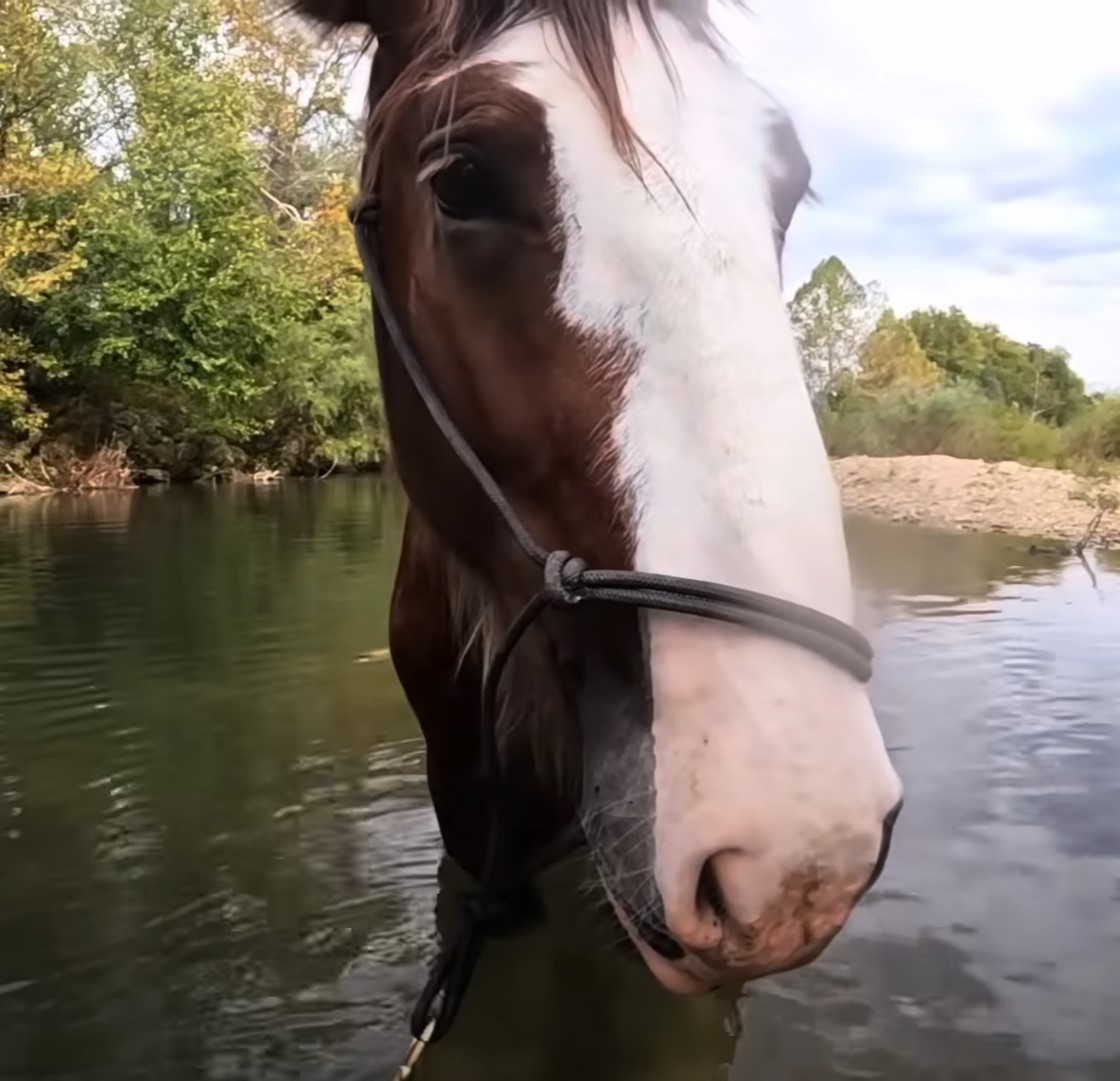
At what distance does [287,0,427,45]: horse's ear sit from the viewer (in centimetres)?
197

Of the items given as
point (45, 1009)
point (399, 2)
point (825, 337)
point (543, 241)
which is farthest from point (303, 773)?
→ point (543, 241)

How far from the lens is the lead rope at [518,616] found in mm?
1214

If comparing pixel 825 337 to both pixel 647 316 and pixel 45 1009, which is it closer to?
pixel 647 316

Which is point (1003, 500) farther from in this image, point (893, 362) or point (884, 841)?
point (884, 841)

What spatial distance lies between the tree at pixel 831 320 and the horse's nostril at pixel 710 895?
1154 mm

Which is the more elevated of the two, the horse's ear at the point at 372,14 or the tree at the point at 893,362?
the horse's ear at the point at 372,14

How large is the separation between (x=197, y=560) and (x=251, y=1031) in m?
7.78

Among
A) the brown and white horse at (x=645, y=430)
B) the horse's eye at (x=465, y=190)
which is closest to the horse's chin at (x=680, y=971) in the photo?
the brown and white horse at (x=645, y=430)

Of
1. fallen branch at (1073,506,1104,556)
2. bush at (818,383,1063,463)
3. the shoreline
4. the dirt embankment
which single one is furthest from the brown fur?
fallen branch at (1073,506,1104,556)

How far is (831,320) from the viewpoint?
100 inches

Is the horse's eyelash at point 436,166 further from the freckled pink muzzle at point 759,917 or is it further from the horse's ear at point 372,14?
the freckled pink muzzle at point 759,917

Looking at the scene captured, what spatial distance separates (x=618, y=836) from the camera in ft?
4.56

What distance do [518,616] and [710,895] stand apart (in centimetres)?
48

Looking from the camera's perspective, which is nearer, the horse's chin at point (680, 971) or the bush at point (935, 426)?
the horse's chin at point (680, 971)
